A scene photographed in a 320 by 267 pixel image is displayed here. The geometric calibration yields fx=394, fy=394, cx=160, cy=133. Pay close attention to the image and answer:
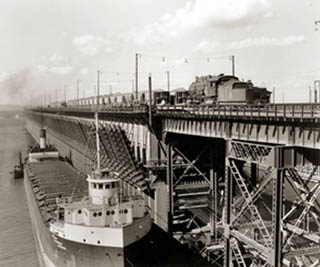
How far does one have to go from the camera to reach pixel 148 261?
34.1 m

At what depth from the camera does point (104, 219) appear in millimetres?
31953

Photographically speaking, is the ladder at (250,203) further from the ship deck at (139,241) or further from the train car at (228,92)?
the train car at (228,92)

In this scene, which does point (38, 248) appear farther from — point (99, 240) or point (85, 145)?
point (85, 145)

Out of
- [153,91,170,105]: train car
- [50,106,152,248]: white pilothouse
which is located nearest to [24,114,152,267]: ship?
[50,106,152,248]: white pilothouse

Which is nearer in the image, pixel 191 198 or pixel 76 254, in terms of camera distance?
pixel 76 254

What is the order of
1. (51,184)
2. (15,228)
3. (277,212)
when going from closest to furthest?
1. (277,212)
2. (15,228)
3. (51,184)

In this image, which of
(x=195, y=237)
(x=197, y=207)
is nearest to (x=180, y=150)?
(x=197, y=207)

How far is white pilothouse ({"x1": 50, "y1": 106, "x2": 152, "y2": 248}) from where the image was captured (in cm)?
3111

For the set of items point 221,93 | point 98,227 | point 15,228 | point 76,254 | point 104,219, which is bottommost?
point 15,228

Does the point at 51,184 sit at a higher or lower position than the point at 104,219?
lower

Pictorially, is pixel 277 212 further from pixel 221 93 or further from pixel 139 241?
pixel 221 93

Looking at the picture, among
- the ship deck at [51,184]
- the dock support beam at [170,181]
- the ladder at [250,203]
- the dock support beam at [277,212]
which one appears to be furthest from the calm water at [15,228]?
the dock support beam at [277,212]

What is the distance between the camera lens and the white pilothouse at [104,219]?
3111 centimetres

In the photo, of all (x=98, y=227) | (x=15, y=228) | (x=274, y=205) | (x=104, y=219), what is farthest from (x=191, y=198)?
(x=15, y=228)
